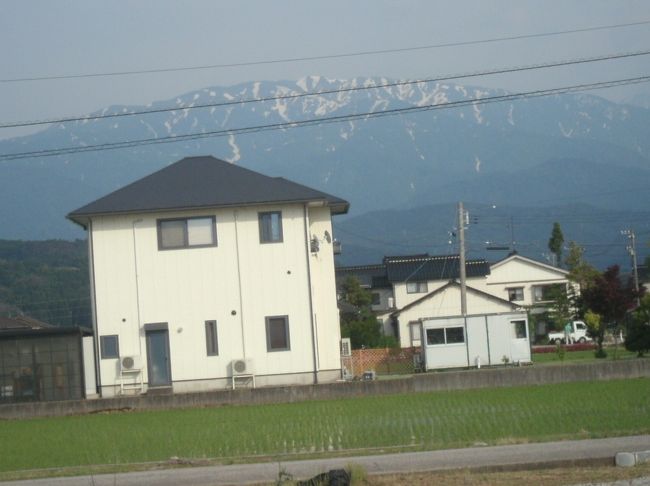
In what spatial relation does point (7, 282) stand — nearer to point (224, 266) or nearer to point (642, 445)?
point (224, 266)

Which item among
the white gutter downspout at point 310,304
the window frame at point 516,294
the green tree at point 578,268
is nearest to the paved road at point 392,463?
the white gutter downspout at point 310,304

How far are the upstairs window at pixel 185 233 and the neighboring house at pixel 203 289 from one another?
0.03 m

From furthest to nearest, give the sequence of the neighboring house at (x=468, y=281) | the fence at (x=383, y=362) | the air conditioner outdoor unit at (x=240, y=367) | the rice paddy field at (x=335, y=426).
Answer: the neighboring house at (x=468, y=281) → the fence at (x=383, y=362) → the air conditioner outdoor unit at (x=240, y=367) → the rice paddy field at (x=335, y=426)

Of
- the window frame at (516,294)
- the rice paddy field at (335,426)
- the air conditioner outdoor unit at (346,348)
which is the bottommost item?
the rice paddy field at (335,426)

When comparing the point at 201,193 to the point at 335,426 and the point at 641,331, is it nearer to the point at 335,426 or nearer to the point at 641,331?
the point at 335,426

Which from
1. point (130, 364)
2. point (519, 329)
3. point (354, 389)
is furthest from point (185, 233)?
point (519, 329)

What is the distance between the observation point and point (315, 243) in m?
34.2

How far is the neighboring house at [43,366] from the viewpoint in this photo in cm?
3206

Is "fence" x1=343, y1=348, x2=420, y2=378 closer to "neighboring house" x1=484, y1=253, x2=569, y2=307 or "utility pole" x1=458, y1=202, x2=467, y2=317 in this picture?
"utility pole" x1=458, y1=202, x2=467, y2=317

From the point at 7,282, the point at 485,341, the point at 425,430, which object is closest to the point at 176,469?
the point at 425,430

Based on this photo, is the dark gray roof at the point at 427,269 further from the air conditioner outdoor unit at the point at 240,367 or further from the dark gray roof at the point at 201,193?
the air conditioner outdoor unit at the point at 240,367

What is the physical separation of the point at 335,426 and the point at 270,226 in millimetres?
13952

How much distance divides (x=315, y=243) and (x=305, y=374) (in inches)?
166

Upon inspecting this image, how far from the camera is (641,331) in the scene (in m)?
36.8
